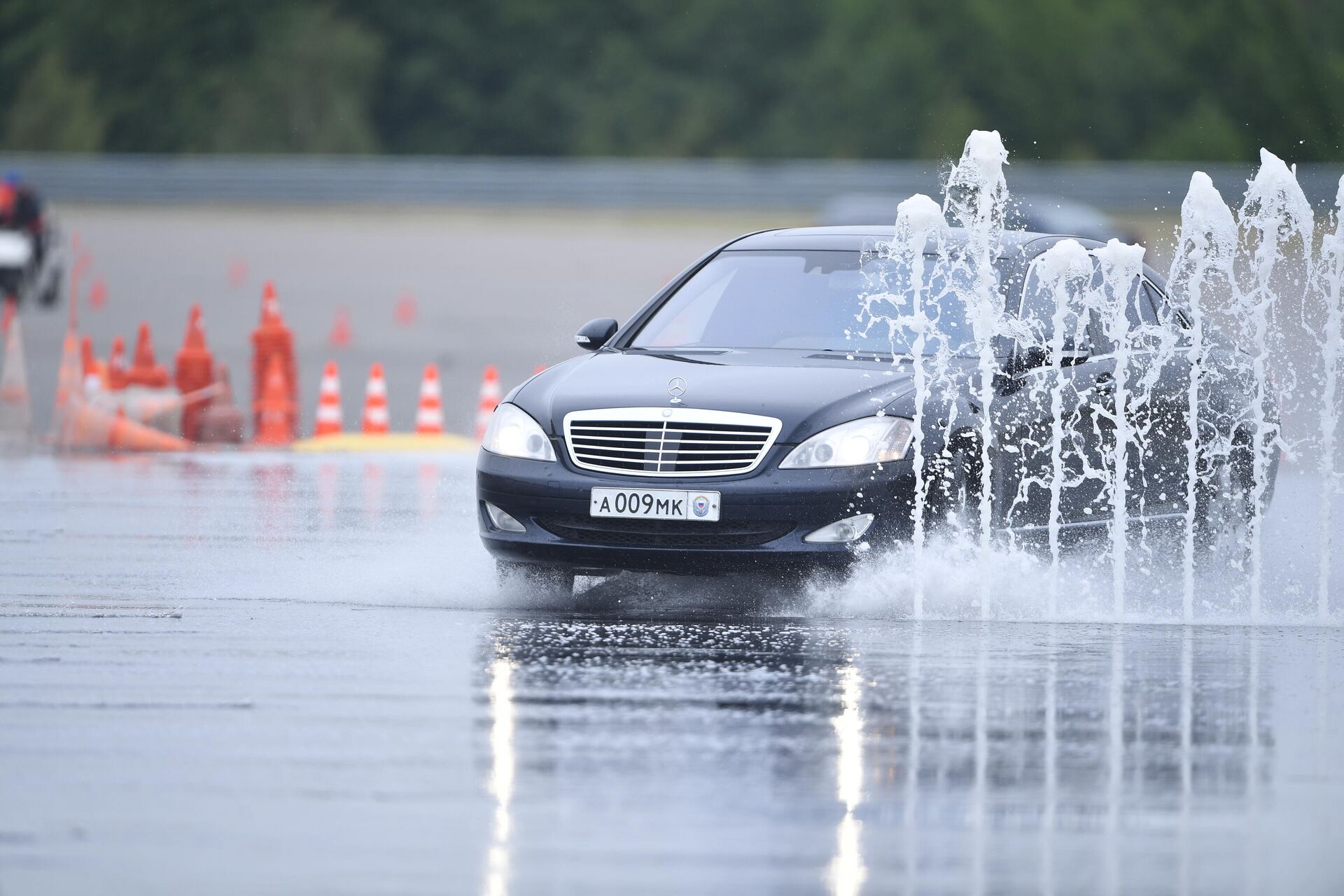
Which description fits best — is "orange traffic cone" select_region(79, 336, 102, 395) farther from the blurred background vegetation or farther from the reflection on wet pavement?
the blurred background vegetation

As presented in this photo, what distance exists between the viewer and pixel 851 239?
37.3 ft

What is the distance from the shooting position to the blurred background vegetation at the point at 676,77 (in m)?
71.4

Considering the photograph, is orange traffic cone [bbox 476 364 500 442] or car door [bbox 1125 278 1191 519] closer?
car door [bbox 1125 278 1191 519]

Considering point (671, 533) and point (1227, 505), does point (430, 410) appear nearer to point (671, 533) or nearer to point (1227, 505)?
point (1227, 505)

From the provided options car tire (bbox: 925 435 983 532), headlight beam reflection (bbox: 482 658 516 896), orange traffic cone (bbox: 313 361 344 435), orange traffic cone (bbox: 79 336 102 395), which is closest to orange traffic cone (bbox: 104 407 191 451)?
orange traffic cone (bbox: 79 336 102 395)

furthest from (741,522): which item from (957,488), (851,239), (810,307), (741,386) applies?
(851,239)

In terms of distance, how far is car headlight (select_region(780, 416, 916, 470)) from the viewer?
9.77 meters

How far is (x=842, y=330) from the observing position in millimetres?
10898

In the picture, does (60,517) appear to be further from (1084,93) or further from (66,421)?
(1084,93)

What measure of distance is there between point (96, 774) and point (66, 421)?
40.7 ft

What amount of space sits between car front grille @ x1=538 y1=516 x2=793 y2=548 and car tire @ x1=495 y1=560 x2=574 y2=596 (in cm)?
42

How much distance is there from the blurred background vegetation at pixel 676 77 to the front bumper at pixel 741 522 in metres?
59.2

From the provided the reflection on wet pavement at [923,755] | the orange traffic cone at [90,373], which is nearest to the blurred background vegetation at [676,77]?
the orange traffic cone at [90,373]

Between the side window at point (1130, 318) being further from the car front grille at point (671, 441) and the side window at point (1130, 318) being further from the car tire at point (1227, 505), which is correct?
the car front grille at point (671, 441)
